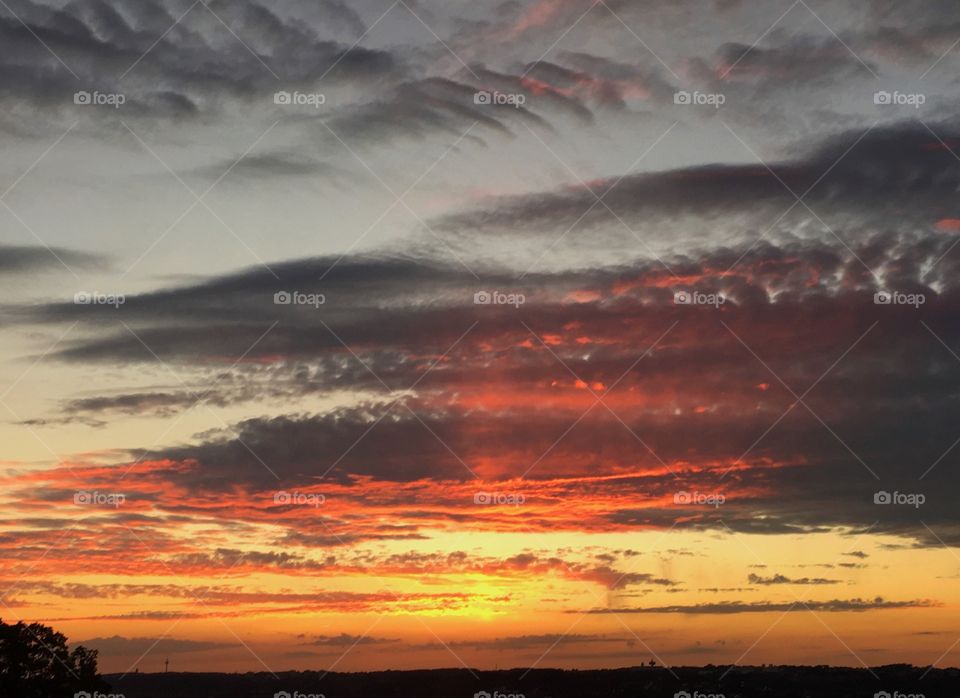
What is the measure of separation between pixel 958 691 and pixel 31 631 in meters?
161

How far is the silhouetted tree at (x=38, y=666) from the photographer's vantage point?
7062 centimetres

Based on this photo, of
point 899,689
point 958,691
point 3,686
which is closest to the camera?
point 3,686

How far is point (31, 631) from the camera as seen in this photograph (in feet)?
237

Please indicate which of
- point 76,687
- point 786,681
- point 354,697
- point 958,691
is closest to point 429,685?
point 354,697

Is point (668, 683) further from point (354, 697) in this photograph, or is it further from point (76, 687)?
point (76, 687)

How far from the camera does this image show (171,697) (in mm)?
182625

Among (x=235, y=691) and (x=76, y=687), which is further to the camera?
(x=235, y=691)

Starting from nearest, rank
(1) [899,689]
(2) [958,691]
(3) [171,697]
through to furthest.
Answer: (1) [899,689], (3) [171,697], (2) [958,691]

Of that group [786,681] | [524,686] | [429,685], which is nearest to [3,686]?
[429,685]

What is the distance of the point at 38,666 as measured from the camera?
71.6m

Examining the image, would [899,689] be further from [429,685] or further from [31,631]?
[31,631]

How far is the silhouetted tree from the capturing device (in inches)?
2781

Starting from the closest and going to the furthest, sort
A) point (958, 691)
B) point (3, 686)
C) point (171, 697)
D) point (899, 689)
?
point (3, 686)
point (899, 689)
point (171, 697)
point (958, 691)

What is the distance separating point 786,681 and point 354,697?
66783 mm
